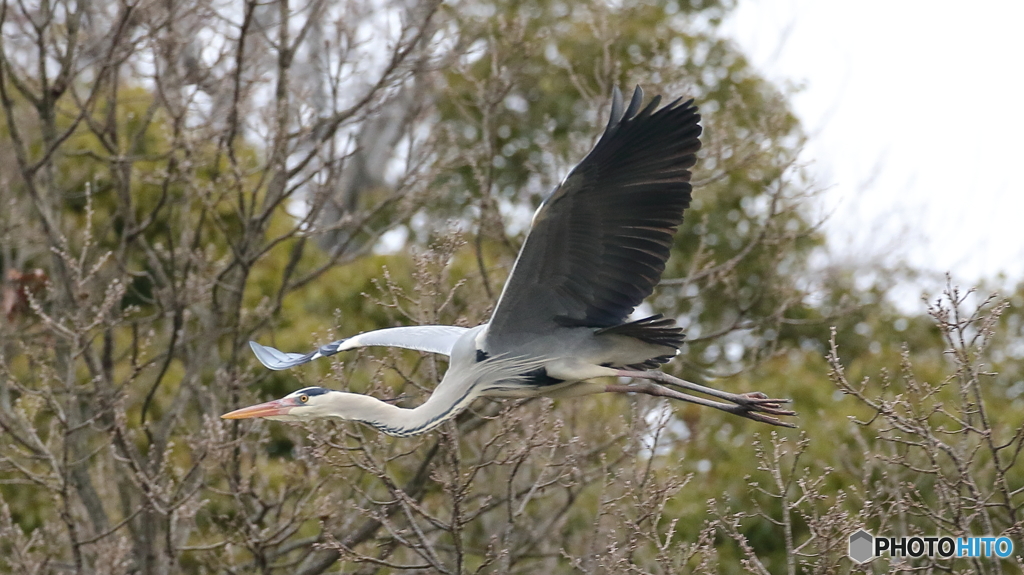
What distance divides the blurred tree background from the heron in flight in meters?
0.15

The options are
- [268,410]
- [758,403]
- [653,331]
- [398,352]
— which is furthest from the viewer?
[398,352]

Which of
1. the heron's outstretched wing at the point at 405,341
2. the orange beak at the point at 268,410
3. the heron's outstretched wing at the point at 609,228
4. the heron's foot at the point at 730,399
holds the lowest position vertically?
the orange beak at the point at 268,410

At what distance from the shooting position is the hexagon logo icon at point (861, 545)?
455 cm

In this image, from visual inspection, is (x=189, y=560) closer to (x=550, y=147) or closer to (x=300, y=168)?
(x=300, y=168)

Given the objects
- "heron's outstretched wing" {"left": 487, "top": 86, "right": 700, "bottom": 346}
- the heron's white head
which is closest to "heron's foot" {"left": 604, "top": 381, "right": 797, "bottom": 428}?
"heron's outstretched wing" {"left": 487, "top": 86, "right": 700, "bottom": 346}

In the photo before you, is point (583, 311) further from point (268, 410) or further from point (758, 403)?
point (268, 410)

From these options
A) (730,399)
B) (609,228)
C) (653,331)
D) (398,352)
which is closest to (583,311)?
(653,331)

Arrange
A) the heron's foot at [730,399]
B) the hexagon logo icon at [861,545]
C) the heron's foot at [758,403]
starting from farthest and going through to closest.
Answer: the heron's foot at [758,403] → the heron's foot at [730,399] → the hexagon logo icon at [861,545]

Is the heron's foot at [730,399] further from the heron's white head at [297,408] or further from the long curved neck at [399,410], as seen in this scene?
the heron's white head at [297,408]

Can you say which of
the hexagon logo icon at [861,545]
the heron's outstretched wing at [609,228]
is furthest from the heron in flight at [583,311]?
the hexagon logo icon at [861,545]

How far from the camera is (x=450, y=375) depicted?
518cm

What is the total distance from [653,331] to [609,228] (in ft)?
1.60

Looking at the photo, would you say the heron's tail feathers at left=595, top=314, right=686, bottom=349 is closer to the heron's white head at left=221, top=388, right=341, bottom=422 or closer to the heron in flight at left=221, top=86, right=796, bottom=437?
the heron in flight at left=221, top=86, right=796, bottom=437

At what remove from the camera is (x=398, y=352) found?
596cm
